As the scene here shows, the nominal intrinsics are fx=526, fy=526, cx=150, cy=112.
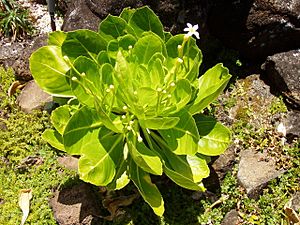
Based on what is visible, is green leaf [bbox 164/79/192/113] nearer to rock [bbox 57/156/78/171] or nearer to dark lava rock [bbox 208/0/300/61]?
rock [bbox 57/156/78/171]

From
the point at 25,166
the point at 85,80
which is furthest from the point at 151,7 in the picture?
the point at 25,166

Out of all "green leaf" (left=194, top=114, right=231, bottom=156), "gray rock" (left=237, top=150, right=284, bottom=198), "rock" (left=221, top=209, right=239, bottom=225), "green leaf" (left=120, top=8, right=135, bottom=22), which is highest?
"green leaf" (left=120, top=8, right=135, bottom=22)

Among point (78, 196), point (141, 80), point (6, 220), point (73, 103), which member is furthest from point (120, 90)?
point (6, 220)

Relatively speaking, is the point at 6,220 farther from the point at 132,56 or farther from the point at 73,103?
the point at 132,56

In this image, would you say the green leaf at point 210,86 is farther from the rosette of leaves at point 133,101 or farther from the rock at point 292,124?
the rock at point 292,124

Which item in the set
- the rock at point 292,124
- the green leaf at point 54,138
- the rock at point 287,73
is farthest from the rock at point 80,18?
the rock at point 292,124

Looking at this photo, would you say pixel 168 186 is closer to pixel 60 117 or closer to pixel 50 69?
pixel 60 117

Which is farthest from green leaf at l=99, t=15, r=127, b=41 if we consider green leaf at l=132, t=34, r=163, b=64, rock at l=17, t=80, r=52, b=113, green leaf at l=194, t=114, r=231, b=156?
rock at l=17, t=80, r=52, b=113
